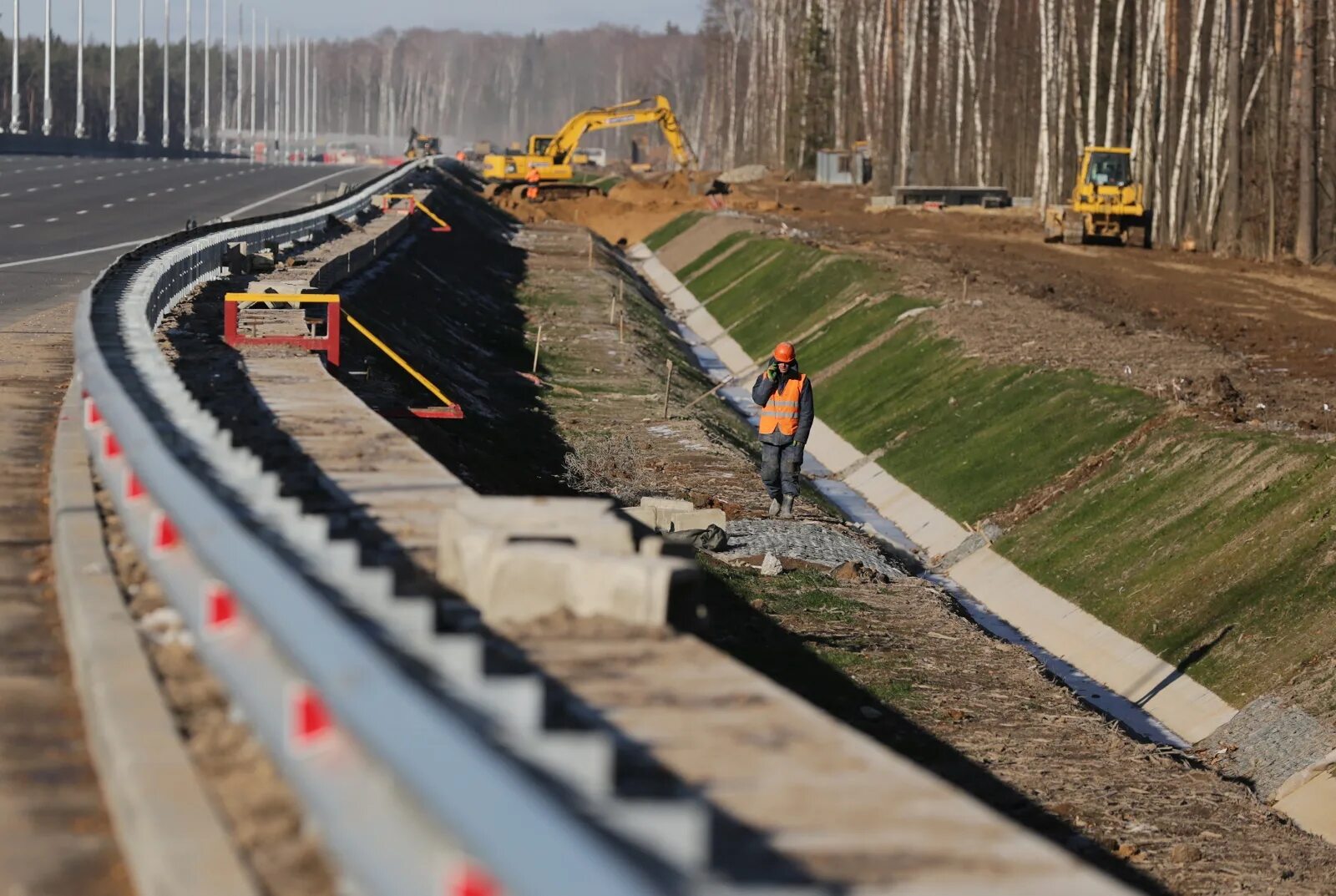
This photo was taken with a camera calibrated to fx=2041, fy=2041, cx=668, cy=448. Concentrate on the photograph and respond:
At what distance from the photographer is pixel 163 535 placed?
754 centimetres

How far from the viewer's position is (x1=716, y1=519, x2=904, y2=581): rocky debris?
20.2 meters

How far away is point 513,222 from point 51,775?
6187 cm

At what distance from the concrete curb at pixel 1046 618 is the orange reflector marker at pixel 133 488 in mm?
10551

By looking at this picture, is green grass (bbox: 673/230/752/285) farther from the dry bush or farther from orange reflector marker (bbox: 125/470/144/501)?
orange reflector marker (bbox: 125/470/144/501)

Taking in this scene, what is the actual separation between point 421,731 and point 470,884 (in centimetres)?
56

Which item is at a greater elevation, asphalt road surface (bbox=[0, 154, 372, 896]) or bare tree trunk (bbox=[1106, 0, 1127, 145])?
bare tree trunk (bbox=[1106, 0, 1127, 145])

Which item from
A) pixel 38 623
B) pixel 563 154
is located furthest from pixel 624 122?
pixel 38 623

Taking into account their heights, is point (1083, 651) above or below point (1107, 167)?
below

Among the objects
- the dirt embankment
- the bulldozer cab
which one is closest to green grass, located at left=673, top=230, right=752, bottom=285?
the dirt embankment

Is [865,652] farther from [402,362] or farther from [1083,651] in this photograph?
[402,362]

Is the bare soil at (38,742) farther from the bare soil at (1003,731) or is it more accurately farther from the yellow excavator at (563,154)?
the yellow excavator at (563,154)

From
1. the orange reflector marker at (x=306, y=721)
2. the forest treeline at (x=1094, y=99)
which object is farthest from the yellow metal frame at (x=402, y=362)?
the forest treeline at (x=1094, y=99)

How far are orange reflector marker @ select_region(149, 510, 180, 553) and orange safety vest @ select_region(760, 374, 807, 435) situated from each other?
1333 cm

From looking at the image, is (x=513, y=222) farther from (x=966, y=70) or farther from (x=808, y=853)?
(x=808, y=853)
